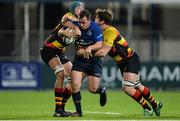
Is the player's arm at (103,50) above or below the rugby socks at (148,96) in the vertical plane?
above

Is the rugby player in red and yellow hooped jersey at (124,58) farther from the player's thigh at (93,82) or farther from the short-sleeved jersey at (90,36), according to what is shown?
the player's thigh at (93,82)

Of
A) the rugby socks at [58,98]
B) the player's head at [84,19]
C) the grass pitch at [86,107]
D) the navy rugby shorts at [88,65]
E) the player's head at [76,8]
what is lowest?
the grass pitch at [86,107]

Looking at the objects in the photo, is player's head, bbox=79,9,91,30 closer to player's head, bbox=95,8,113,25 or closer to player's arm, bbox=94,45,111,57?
player's head, bbox=95,8,113,25

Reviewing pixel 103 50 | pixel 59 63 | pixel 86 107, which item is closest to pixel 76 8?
pixel 103 50

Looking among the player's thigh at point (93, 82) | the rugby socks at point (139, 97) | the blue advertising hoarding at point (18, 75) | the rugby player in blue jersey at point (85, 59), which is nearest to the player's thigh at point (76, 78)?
the rugby player in blue jersey at point (85, 59)

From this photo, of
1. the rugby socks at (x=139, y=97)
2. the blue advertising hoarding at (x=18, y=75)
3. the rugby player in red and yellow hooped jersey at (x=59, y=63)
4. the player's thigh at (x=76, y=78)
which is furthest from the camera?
the blue advertising hoarding at (x=18, y=75)

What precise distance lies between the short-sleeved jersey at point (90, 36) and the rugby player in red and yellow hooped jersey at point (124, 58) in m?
0.19

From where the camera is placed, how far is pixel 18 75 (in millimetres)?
30156

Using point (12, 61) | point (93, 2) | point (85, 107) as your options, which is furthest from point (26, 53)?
point (85, 107)

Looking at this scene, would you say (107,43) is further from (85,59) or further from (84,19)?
(84,19)

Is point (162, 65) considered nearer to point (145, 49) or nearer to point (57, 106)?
point (145, 49)

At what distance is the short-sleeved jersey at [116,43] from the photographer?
55.7ft

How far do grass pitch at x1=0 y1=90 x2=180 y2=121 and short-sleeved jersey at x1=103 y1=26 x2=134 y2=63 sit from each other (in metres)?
1.23

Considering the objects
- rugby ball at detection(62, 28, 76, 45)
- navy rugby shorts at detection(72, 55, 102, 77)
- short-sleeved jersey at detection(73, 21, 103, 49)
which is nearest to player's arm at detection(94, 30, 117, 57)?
short-sleeved jersey at detection(73, 21, 103, 49)
